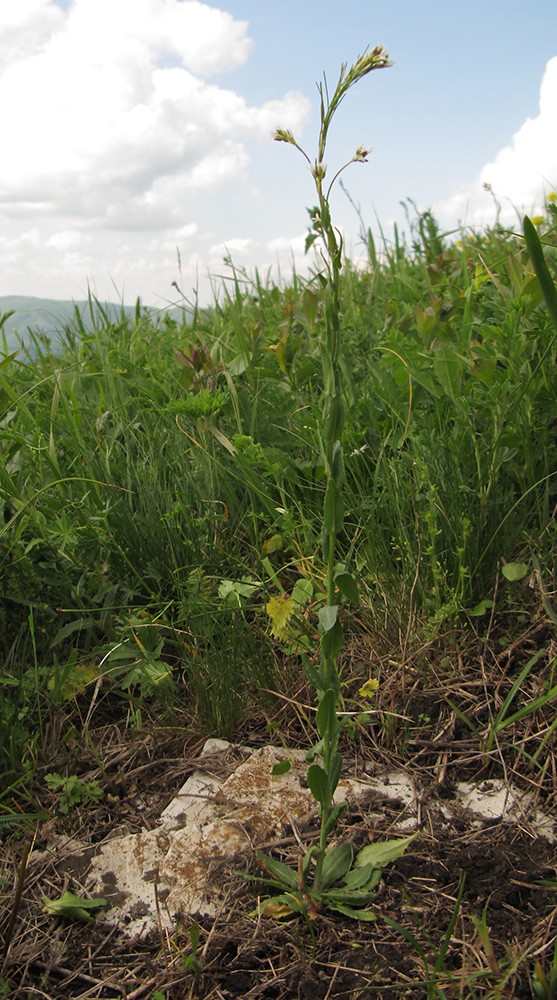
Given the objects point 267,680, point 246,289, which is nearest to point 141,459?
point 267,680

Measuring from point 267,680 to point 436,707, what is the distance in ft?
1.53

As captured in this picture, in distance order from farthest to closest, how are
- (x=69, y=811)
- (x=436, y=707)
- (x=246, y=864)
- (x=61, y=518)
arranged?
1. (x=61, y=518)
2. (x=436, y=707)
3. (x=69, y=811)
4. (x=246, y=864)

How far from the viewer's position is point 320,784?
45.4 inches

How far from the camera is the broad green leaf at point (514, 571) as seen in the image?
1.74m

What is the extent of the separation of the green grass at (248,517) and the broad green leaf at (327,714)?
56 cm

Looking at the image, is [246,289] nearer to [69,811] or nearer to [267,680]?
[267,680]

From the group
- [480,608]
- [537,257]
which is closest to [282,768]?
[480,608]

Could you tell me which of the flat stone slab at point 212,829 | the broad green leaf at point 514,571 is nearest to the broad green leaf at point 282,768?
the flat stone slab at point 212,829

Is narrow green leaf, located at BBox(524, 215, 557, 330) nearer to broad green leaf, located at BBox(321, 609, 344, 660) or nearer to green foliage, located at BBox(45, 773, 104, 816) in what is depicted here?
broad green leaf, located at BBox(321, 609, 344, 660)

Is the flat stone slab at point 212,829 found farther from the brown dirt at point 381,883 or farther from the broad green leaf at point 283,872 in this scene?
the broad green leaf at point 283,872

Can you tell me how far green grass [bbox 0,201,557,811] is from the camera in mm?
1780

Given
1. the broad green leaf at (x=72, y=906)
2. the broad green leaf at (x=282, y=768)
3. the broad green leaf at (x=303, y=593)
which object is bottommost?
the broad green leaf at (x=72, y=906)

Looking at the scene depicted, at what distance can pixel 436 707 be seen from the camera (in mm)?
1694

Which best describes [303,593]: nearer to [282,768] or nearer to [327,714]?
[282,768]
